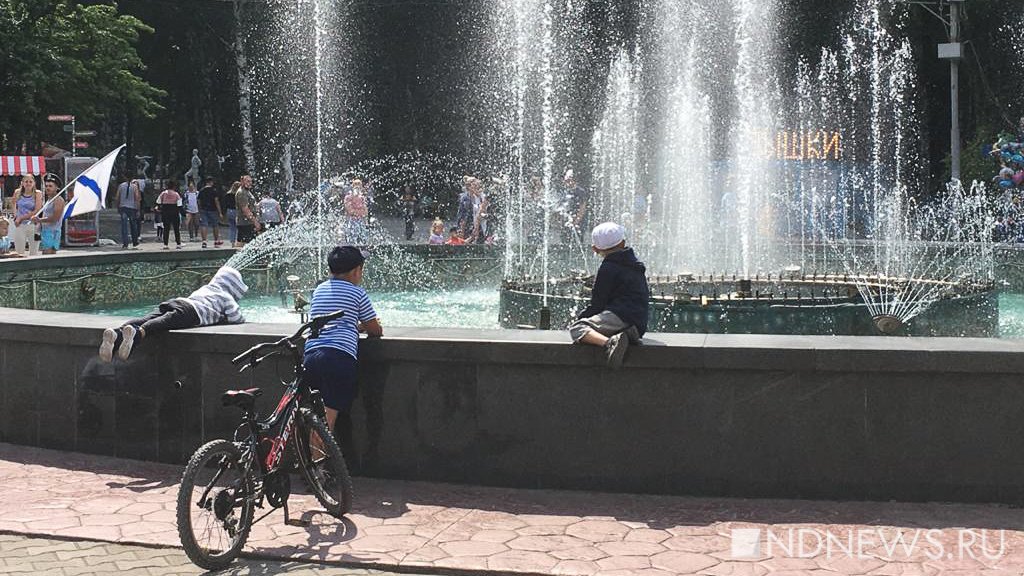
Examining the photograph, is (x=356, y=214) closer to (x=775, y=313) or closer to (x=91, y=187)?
(x=91, y=187)

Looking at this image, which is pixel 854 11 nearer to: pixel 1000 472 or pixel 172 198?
pixel 172 198

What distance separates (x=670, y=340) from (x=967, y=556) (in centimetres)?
180

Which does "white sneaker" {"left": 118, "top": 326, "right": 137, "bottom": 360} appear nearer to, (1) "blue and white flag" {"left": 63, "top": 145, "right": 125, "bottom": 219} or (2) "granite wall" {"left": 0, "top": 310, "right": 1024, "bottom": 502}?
(2) "granite wall" {"left": 0, "top": 310, "right": 1024, "bottom": 502}

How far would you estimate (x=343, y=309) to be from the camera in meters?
6.72

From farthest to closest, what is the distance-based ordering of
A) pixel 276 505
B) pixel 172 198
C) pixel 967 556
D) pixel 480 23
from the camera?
1. pixel 480 23
2. pixel 172 198
3. pixel 276 505
4. pixel 967 556

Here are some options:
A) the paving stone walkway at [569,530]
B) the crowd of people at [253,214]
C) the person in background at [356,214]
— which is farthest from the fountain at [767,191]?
the paving stone walkway at [569,530]

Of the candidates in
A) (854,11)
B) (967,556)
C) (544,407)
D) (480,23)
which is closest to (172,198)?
(544,407)

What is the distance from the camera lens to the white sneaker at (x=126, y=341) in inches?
278

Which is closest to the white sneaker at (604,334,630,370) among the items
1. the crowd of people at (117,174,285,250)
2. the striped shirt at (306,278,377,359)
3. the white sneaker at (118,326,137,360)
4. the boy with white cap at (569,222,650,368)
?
the boy with white cap at (569,222,650,368)

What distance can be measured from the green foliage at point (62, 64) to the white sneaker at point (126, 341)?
23.1 metres

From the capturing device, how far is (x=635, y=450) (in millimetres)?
6746

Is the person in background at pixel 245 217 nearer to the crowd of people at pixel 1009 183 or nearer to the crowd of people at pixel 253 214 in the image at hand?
the crowd of people at pixel 253 214

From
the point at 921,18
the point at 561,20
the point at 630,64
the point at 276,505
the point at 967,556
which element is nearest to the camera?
the point at 967,556

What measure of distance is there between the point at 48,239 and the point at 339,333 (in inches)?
550
